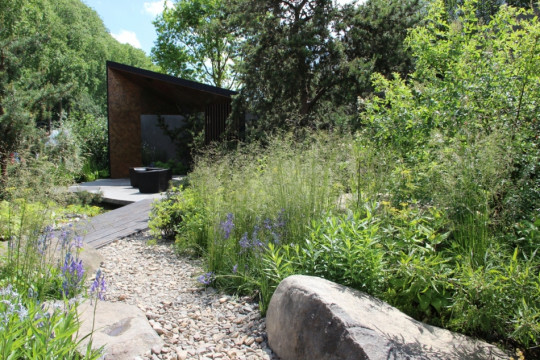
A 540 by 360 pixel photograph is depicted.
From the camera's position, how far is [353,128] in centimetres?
862

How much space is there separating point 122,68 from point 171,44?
57.5 feet

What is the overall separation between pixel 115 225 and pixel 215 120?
721cm

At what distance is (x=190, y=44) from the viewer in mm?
27281

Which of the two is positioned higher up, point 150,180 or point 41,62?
point 41,62

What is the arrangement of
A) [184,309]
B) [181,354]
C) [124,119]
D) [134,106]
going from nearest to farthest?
[181,354] → [184,309] → [124,119] → [134,106]

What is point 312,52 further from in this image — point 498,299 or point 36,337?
point 36,337

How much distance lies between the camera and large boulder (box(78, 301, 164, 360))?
86.5 inches

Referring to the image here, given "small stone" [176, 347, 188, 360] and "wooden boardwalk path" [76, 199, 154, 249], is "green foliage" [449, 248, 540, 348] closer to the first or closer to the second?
"small stone" [176, 347, 188, 360]

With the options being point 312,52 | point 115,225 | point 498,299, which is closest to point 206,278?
point 498,299

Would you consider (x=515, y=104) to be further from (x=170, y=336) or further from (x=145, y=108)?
(x=145, y=108)

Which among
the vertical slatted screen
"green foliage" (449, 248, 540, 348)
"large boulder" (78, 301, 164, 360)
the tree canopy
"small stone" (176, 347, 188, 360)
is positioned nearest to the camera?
"green foliage" (449, 248, 540, 348)

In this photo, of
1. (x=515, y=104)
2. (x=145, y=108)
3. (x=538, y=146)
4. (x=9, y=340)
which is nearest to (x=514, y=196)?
(x=538, y=146)

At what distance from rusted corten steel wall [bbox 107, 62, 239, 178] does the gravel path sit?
7.88 meters

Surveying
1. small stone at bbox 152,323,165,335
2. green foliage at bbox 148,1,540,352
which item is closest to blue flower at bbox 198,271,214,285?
green foliage at bbox 148,1,540,352
